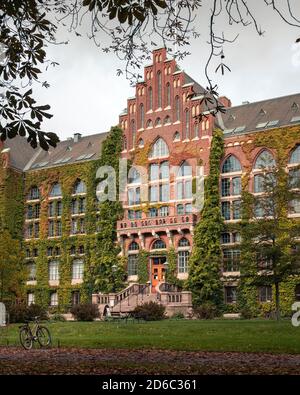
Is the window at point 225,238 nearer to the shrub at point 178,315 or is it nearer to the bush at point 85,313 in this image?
the shrub at point 178,315

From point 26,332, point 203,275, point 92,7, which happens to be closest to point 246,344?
point 26,332

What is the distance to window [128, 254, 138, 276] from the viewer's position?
48888mm

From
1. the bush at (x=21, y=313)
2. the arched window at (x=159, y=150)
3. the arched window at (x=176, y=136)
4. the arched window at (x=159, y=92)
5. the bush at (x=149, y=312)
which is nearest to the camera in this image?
the bush at (x=149, y=312)

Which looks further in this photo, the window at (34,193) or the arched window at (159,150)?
the window at (34,193)

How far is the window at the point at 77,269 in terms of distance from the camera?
52062 millimetres

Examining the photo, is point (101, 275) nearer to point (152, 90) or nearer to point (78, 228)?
point (78, 228)

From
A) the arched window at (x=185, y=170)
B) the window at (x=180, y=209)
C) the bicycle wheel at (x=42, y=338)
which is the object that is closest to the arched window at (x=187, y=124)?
the arched window at (x=185, y=170)

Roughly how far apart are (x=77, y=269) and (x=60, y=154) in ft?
39.8

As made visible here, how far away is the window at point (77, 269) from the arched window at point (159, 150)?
429 inches

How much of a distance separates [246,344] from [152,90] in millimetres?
34574

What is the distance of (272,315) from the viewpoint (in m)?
40.0

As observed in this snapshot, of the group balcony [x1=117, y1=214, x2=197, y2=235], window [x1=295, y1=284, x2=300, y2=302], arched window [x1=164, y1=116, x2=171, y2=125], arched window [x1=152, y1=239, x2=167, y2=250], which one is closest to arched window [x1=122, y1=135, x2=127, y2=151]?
arched window [x1=164, y1=116, x2=171, y2=125]

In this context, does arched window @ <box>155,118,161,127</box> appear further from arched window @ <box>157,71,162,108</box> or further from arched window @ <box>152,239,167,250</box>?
arched window @ <box>152,239,167,250</box>

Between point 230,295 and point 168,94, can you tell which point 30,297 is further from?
point 168,94
